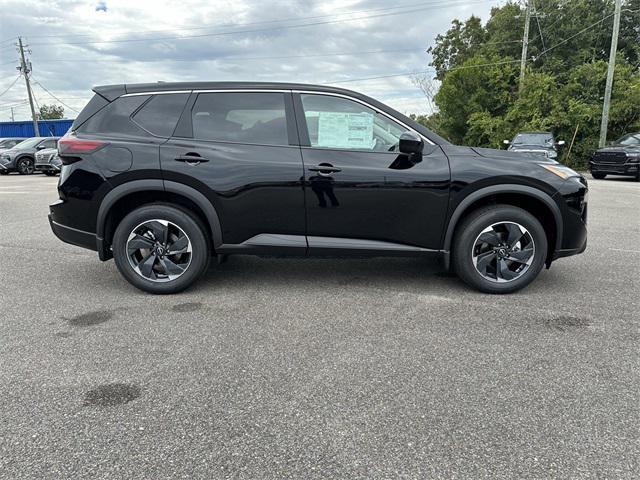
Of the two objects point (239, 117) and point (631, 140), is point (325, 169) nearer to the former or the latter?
point (239, 117)

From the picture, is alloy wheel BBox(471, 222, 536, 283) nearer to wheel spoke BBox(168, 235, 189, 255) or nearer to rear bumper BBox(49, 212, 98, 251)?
wheel spoke BBox(168, 235, 189, 255)

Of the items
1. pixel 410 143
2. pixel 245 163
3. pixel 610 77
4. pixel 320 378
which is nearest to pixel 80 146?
pixel 245 163

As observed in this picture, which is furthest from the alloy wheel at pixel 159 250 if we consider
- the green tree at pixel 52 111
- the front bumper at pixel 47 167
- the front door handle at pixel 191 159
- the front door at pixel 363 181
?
the green tree at pixel 52 111

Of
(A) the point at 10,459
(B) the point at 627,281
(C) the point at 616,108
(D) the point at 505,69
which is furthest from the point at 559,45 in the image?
(A) the point at 10,459

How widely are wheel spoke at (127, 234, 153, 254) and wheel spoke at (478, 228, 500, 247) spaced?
Answer: 2845 millimetres

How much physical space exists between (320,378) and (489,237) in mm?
2107

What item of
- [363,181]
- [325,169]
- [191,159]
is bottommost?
[363,181]

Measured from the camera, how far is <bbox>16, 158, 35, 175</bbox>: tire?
1973cm

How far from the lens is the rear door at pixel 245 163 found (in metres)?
3.96

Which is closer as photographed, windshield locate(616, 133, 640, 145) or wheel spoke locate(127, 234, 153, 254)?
wheel spoke locate(127, 234, 153, 254)

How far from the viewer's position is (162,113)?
13.5 feet

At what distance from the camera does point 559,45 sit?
99.4 ft

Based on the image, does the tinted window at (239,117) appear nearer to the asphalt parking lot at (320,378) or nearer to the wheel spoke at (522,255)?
the asphalt parking lot at (320,378)

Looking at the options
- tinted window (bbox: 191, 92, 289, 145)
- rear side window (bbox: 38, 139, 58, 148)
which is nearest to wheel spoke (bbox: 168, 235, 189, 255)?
tinted window (bbox: 191, 92, 289, 145)
